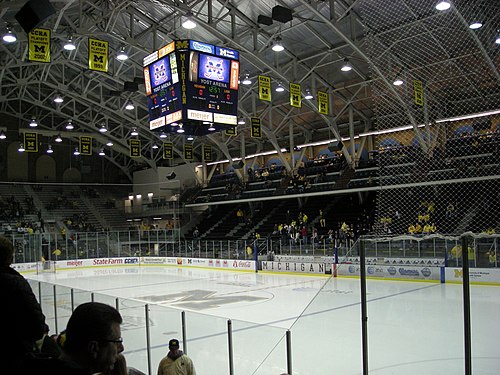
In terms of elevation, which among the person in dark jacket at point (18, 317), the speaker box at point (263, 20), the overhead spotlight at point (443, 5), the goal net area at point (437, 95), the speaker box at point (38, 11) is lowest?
the person in dark jacket at point (18, 317)

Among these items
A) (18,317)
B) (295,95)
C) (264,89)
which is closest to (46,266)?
(264,89)

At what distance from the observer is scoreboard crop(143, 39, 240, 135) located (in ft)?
51.4

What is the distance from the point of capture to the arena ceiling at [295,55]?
35.9 ft

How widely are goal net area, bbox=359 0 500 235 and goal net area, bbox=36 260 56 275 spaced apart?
74.6ft

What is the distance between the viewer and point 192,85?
15680mm

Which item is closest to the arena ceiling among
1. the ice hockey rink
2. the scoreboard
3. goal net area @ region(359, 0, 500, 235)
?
goal net area @ region(359, 0, 500, 235)

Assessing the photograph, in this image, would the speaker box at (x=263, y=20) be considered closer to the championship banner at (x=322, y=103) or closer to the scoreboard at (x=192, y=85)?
the scoreboard at (x=192, y=85)

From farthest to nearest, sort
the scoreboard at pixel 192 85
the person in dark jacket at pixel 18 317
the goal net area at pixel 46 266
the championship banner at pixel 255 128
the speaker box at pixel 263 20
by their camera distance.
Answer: the goal net area at pixel 46 266
the championship banner at pixel 255 128
the speaker box at pixel 263 20
the scoreboard at pixel 192 85
the person in dark jacket at pixel 18 317

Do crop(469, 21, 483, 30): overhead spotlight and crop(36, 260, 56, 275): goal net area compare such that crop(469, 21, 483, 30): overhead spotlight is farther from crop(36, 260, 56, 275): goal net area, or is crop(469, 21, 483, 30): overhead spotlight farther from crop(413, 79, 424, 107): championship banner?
crop(36, 260, 56, 275): goal net area

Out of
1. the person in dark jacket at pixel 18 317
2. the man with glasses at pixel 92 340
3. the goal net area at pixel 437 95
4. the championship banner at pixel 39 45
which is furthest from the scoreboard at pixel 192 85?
the man with glasses at pixel 92 340

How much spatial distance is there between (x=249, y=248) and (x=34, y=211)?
2246 cm

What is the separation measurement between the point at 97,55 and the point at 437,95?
11.1m

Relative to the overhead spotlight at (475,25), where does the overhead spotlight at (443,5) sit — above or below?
above

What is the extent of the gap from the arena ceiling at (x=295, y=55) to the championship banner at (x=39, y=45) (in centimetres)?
98
